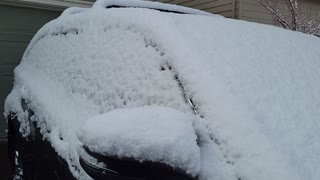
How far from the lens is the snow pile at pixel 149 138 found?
1420 millimetres

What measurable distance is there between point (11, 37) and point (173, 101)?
479cm

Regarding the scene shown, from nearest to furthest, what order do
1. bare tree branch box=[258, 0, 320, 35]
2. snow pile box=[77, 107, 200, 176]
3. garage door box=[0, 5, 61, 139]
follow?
snow pile box=[77, 107, 200, 176]
garage door box=[0, 5, 61, 139]
bare tree branch box=[258, 0, 320, 35]

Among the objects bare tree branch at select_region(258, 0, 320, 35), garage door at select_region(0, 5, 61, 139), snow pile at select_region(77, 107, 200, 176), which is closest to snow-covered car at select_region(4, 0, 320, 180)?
snow pile at select_region(77, 107, 200, 176)

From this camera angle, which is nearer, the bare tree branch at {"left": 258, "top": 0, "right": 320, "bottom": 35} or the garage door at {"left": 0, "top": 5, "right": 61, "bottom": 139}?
the garage door at {"left": 0, "top": 5, "right": 61, "bottom": 139}

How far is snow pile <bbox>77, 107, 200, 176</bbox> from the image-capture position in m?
1.42

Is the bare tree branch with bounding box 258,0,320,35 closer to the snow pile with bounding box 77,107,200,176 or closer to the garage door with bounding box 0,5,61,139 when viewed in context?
the garage door with bounding box 0,5,61,139

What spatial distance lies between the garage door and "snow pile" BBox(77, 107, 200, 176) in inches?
182

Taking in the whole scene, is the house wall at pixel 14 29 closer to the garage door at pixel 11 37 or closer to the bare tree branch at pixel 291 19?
the garage door at pixel 11 37

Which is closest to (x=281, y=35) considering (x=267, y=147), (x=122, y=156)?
(x=267, y=147)

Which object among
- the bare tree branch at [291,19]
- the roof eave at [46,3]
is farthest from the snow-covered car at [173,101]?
the bare tree branch at [291,19]

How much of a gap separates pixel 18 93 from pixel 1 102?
2651mm

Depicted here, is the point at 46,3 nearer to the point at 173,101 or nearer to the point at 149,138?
the point at 173,101

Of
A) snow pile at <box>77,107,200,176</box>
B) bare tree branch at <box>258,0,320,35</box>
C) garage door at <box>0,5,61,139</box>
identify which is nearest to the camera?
snow pile at <box>77,107,200,176</box>

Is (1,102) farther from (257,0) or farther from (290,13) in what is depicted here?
(290,13)
